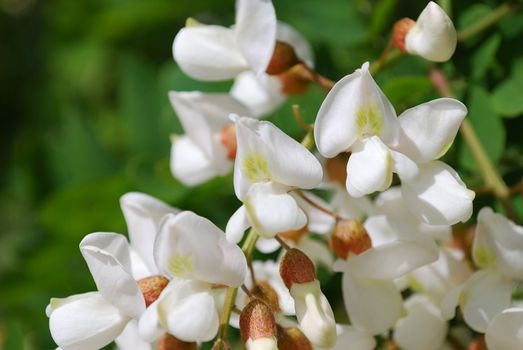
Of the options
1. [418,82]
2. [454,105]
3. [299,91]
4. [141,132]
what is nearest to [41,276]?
[141,132]

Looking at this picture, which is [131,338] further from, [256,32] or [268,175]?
[256,32]

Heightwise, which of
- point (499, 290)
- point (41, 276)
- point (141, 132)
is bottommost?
point (41, 276)

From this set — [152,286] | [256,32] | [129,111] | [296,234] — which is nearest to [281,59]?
[256,32]

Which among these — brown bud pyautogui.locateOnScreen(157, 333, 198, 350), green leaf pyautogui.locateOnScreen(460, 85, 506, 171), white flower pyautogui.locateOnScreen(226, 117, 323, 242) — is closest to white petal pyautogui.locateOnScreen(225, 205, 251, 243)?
white flower pyautogui.locateOnScreen(226, 117, 323, 242)

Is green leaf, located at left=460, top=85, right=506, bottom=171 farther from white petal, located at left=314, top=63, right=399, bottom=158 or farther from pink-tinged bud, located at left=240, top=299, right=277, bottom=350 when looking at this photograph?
pink-tinged bud, located at left=240, top=299, right=277, bottom=350

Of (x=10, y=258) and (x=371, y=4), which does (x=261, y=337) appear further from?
(x=10, y=258)
